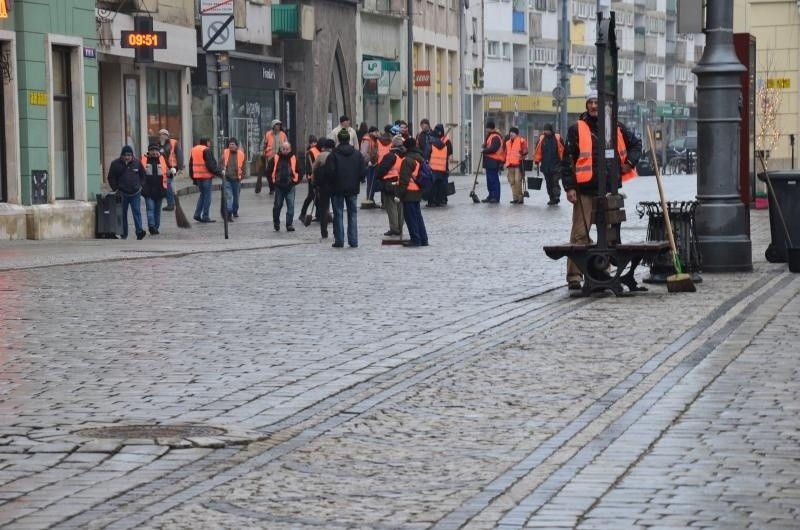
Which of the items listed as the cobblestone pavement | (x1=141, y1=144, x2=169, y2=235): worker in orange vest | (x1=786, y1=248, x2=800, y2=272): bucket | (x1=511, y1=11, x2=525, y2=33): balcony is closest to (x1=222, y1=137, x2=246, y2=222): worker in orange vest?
(x1=141, y1=144, x2=169, y2=235): worker in orange vest

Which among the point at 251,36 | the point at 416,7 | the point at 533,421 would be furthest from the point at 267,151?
the point at 533,421

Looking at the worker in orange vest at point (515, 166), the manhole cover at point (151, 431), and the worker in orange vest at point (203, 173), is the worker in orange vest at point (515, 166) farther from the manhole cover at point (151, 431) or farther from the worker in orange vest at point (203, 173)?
the manhole cover at point (151, 431)

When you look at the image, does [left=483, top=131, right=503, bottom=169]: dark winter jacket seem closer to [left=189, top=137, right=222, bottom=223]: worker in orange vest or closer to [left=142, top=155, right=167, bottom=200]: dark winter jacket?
[left=189, top=137, right=222, bottom=223]: worker in orange vest

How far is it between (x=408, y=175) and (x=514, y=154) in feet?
52.6

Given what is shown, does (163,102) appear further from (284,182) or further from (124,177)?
(124,177)

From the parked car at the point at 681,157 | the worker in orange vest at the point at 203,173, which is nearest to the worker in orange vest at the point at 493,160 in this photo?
the worker in orange vest at the point at 203,173

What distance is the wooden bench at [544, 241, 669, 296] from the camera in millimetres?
16891

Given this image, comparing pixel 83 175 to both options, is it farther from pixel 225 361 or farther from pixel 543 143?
pixel 225 361

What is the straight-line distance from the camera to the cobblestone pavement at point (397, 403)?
7316 millimetres

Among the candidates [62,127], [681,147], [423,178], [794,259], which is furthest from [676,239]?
[681,147]

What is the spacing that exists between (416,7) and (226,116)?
2230 centimetres

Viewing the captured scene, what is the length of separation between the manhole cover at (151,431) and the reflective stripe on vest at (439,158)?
1222 inches

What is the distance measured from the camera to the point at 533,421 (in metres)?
A: 9.47

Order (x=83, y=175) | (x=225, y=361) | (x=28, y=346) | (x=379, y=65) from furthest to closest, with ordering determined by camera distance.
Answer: (x=379, y=65) → (x=83, y=175) → (x=28, y=346) → (x=225, y=361)
